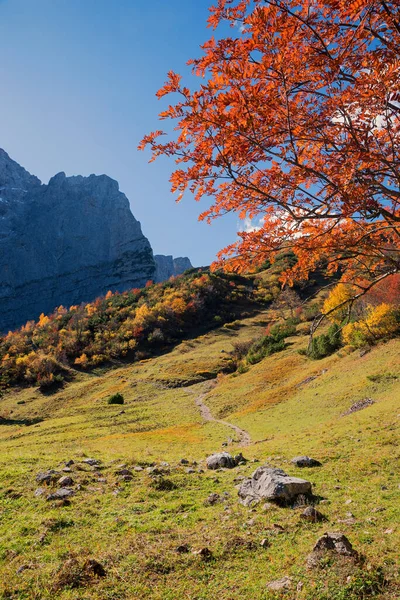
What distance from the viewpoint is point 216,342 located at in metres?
77.9

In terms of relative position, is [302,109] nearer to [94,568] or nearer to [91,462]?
[94,568]

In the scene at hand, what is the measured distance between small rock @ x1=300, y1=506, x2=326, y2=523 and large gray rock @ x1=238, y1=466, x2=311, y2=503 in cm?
81

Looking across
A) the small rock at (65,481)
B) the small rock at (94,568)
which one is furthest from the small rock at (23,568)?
the small rock at (65,481)

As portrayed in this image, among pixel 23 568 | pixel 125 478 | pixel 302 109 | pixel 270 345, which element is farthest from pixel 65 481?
pixel 270 345

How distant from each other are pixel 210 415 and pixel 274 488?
26818mm

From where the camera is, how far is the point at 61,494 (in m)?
8.88

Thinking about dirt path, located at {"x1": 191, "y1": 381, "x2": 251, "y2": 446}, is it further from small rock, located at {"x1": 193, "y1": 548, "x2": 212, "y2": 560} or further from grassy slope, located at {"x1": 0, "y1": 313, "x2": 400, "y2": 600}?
small rock, located at {"x1": 193, "y1": 548, "x2": 212, "y2": 560}

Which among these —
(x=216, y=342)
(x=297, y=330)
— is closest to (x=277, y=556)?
(x=297, y=330)

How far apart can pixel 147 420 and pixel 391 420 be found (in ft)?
78.1

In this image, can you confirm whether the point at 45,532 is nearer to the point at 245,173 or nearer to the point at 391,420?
the point at 245,173

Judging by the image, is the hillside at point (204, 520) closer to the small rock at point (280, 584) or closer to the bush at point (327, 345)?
the small rock at point (280, 584)

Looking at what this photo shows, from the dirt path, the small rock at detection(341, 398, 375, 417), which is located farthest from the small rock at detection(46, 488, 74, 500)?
the small rock at detection(341, 398, 375, 417)

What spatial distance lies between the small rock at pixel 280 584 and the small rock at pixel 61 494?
5869 millimetres

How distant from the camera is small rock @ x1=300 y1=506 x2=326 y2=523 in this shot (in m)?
7.09
